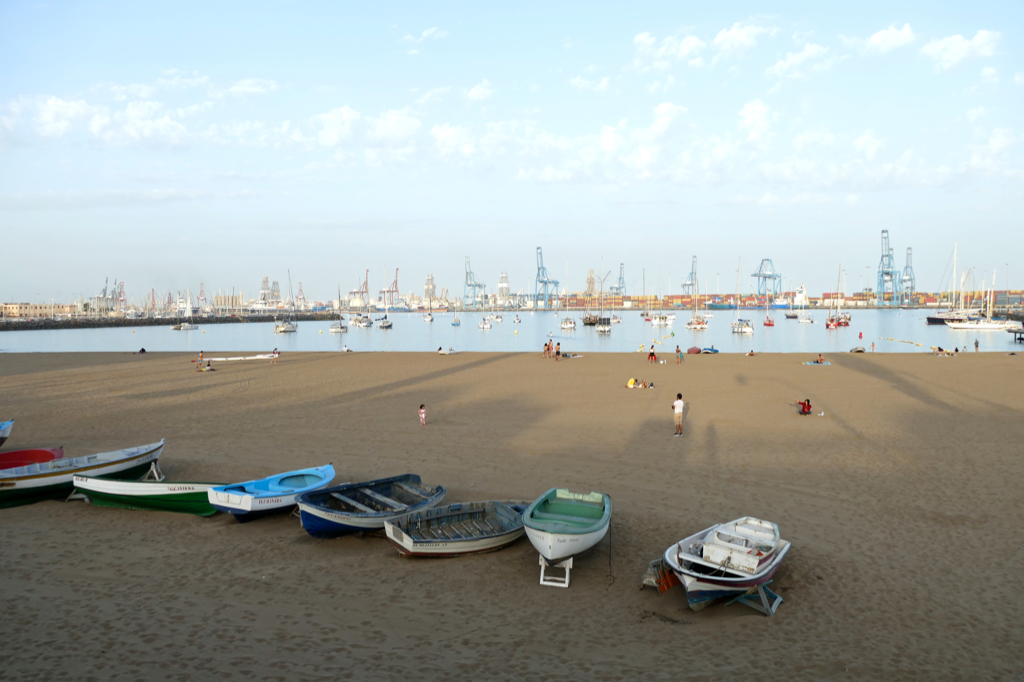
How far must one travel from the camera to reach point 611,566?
7867 millimetres

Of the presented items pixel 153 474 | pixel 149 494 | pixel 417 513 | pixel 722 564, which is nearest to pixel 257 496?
pixel 149 494

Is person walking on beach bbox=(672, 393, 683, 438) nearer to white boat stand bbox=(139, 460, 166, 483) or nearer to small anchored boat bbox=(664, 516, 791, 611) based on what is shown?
small anchored boat bbox=(664, 516, 791, 611)

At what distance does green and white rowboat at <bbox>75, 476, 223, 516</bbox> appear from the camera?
9773 mm

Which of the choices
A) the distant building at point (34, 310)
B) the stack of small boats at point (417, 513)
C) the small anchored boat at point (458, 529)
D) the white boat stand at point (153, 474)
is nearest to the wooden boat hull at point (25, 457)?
the stack of small boats at point (417, 513)

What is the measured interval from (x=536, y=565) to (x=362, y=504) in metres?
3.18

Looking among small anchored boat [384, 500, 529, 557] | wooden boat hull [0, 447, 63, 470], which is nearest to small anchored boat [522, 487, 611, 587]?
small anchored boat [384, 500, 529, 557]

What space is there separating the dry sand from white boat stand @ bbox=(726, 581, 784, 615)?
0.12 m

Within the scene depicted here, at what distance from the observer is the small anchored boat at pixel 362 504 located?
28.5ft

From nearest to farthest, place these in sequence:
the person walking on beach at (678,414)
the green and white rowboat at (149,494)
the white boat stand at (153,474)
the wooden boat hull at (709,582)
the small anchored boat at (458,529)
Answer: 1. the wooden boat hull at (709,582)
2. the small anchored boat at (458,529)
3. the green and white rowboat at (149,494)
4. the white boat stand at (153,474)
5. the person walking on beach at (678,414)

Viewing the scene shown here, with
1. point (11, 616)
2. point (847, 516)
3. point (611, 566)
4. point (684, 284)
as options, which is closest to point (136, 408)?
point (11, 616)

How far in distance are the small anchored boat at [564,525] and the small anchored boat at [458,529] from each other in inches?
18.9

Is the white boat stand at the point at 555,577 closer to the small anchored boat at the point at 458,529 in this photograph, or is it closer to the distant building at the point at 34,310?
the small anchored boat at the point at 458,529

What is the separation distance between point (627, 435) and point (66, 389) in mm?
24423

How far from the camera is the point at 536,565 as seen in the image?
8016 millimetres
